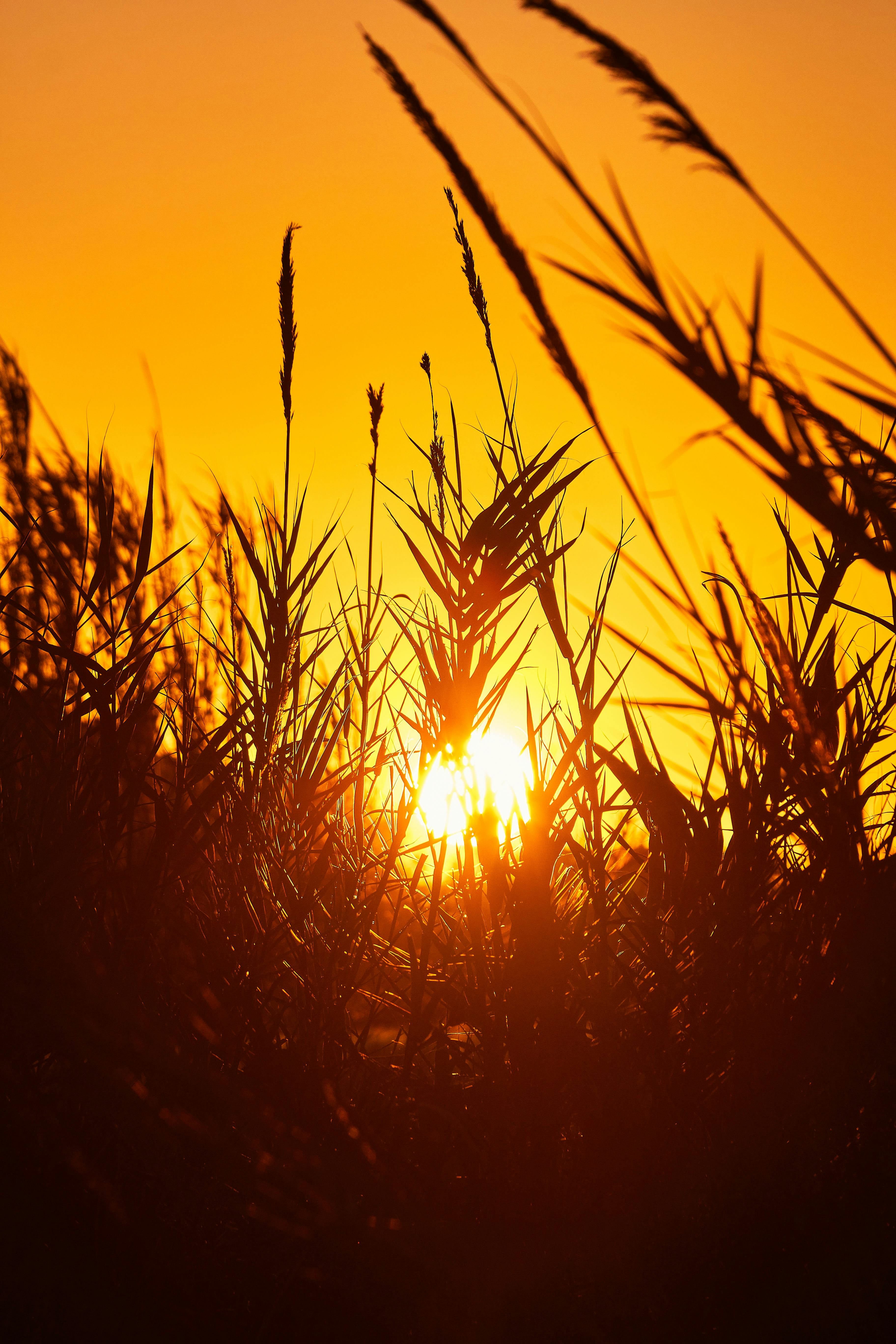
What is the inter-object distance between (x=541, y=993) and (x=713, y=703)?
0.46m

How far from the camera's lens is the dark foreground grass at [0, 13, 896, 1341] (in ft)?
2.88

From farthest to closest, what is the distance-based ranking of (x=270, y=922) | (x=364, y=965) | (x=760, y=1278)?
1. (x=364, y=965)
2. (x=270, y=922)
3. (x=760, y=1278)

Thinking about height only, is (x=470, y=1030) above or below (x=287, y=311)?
below

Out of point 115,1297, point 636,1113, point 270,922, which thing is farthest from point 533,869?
point 115,1297

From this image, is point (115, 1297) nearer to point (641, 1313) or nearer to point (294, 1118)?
point (294, 1118)

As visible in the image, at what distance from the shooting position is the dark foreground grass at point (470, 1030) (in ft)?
2.88

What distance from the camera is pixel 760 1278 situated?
0.84m

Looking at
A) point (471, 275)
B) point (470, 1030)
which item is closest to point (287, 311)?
point (471, 275)

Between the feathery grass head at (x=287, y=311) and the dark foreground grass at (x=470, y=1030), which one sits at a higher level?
the feathery grass head at (x=287, y=311)

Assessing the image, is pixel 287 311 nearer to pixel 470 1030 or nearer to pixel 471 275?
pixel 471 275

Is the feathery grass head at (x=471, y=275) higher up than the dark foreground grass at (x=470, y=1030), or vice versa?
the feathery grass head at (x=471, y=275)

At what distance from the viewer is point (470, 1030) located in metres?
1.04

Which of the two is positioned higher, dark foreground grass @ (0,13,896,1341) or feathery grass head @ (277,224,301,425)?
feathery grass head @ (277,224,301,425)

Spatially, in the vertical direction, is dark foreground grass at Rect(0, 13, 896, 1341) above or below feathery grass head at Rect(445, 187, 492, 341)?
below
